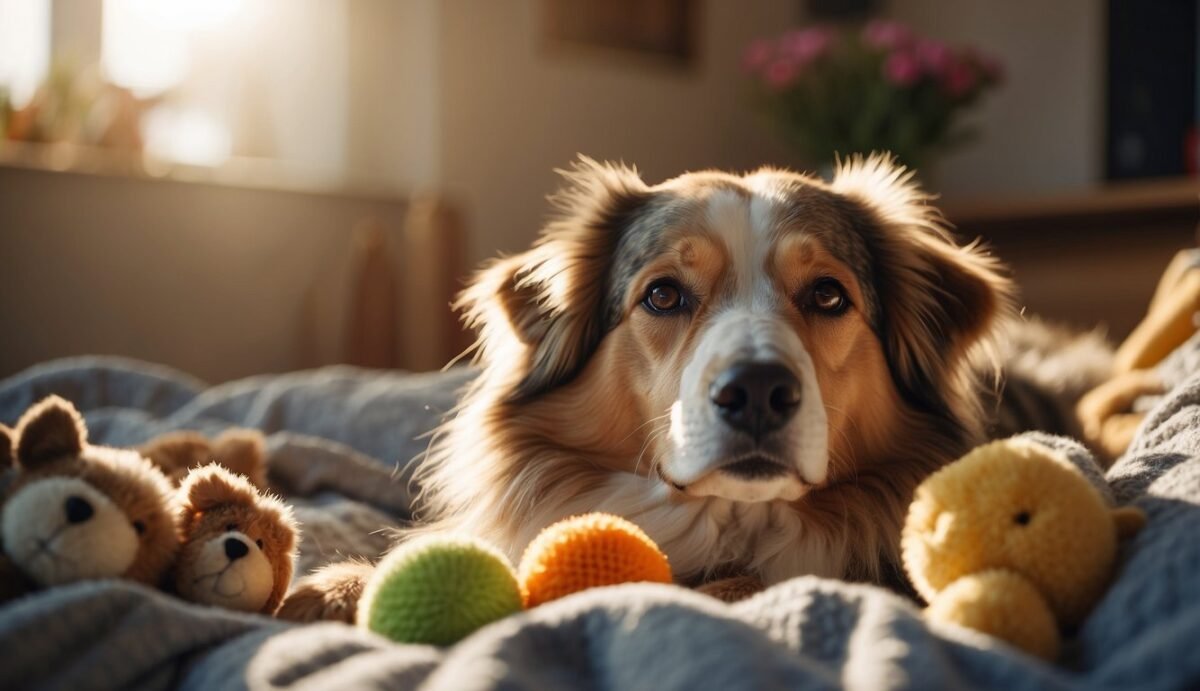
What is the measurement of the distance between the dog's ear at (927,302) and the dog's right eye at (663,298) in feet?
0.98

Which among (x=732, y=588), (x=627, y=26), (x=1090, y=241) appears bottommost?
(x=732, y=588)

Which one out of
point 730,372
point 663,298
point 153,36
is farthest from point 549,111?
point 730,372

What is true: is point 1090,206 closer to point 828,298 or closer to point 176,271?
point 828,298

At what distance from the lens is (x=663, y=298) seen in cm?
148

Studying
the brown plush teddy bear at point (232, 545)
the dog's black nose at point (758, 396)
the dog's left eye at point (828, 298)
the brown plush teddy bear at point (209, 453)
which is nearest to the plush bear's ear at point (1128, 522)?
the dog's black nose at point (758, 396)

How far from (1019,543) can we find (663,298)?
2.32 feet

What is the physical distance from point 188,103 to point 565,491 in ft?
11.1

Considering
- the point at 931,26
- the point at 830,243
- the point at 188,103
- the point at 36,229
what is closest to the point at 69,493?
the point at 830,243

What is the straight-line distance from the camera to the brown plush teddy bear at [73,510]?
0.83 m

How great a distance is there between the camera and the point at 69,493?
0.84m

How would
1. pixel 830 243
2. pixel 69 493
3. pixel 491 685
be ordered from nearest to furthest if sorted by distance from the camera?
pixel 491 685
pixel 69 493
pixel 830 243

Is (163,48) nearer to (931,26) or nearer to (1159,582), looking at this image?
(931,26)

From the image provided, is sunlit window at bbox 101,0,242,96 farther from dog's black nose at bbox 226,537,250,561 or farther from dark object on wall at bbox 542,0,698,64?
dog's black nose at bbox 226,537,250,561

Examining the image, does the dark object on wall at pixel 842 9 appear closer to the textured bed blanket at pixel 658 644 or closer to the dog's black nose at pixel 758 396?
the dog's black nose at pixel 758 396
